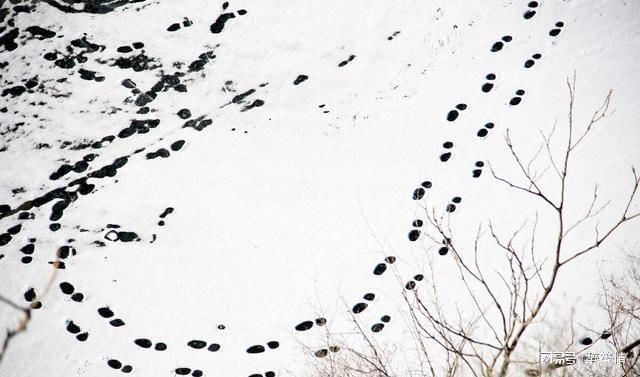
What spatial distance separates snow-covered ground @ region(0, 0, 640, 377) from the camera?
4.05m

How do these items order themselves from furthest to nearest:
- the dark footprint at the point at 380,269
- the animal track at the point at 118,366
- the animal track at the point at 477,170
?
the animal track at the point at 477,170, the dark footprint at the point at 380,269, the animal track at the point at 118,366

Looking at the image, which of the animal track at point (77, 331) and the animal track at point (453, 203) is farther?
the animal track at point (453, 203)

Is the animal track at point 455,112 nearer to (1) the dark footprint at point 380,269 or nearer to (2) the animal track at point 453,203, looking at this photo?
(2) the animal track at point 453,203

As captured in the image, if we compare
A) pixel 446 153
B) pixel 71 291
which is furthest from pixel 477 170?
pixel 71 291

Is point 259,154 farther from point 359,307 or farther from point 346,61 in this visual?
point 359,307

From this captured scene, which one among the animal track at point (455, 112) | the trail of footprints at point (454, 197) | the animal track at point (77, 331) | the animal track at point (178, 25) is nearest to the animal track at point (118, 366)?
the animal track at point (77, 331)

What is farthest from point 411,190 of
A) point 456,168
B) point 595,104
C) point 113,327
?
point 113,327


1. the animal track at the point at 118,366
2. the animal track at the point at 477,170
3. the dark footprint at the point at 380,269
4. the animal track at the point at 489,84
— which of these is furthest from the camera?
the animal track at the point at 489,84

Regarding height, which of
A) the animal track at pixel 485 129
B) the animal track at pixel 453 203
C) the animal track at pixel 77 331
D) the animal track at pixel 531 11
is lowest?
the animal track at pixel 77 331

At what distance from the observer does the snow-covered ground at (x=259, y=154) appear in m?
4.05

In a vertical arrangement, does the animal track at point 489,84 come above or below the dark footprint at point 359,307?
above

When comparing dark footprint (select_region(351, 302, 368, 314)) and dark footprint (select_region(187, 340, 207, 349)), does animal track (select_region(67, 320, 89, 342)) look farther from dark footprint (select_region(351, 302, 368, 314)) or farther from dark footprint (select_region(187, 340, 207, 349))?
dark footprint (select_region(351, 302, 368, 314))

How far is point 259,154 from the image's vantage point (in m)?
4.27

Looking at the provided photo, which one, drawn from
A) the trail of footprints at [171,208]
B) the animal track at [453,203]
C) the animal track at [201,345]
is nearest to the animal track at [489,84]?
the trail of footprints at [171,208]
